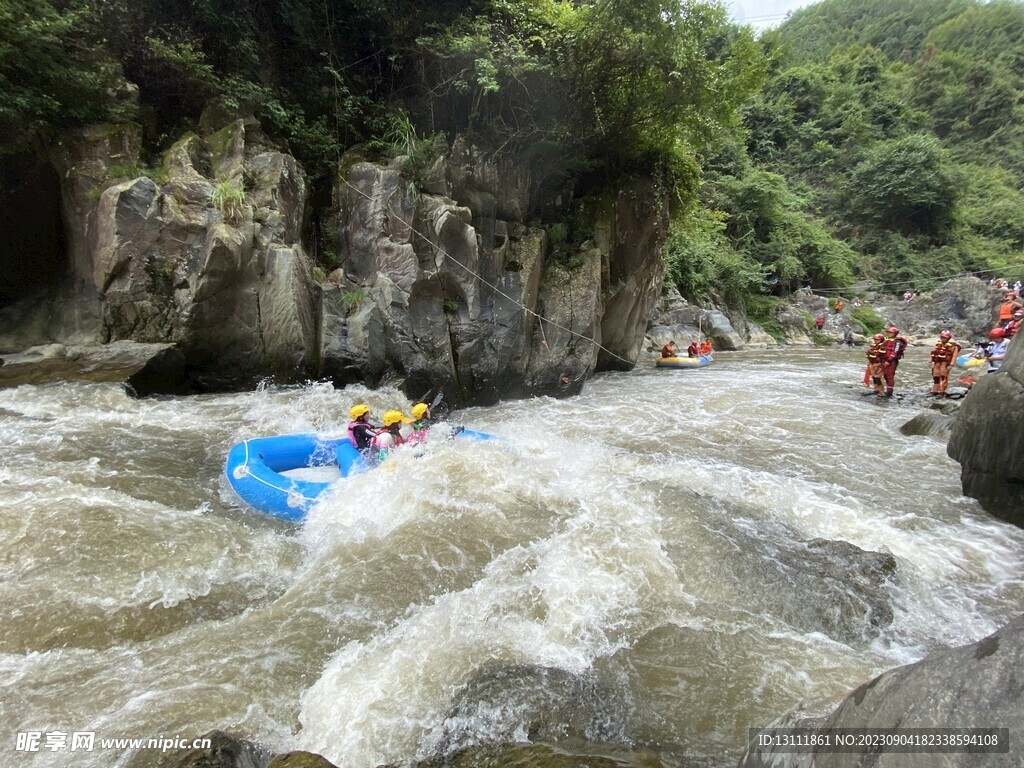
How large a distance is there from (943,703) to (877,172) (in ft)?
113

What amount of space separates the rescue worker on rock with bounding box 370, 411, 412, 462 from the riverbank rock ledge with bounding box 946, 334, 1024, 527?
5.51m

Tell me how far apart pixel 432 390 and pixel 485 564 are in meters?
5.04

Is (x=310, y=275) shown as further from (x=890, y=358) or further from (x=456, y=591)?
(x=890, y=358)

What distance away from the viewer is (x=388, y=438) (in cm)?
543

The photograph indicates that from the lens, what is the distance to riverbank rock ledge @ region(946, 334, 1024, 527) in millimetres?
4391

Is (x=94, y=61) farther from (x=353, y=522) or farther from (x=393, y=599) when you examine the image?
(x=393, y=599)

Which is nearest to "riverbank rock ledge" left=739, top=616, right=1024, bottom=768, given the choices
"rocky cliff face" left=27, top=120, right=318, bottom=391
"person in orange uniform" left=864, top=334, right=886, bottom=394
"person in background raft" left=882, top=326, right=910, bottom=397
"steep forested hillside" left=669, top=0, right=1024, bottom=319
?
"rocky cliff face" left=27, top=120, right=318, bottom=391

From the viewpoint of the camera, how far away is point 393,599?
3.35 metres

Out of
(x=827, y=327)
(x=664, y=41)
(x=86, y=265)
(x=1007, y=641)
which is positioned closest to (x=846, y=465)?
(x=1007, y=641)

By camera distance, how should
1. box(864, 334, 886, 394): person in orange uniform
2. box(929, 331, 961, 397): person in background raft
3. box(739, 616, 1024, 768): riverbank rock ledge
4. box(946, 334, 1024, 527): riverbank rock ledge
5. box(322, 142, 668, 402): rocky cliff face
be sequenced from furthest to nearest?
1. box(864, 334, 886, 394): person in orange uniform
2. box(929, 331, 961, 397): person in background raft
3. box(322, 142, 668, 402): rocky cliff face
4. box(946, 334, 1024, 527): riverbank rock ledge
5. box(739, 616, 1024, 768): riverbank rock ledge

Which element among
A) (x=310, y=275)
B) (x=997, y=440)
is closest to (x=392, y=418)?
(x=310, y=275)

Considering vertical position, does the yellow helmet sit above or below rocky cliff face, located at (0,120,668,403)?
below

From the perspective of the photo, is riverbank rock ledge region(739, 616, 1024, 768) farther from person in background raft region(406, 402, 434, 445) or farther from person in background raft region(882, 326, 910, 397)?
person in background raft region(882, 326, 910, 397)

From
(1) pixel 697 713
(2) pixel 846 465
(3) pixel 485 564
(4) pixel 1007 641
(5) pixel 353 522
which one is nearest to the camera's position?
(4) pixel 1007 641
